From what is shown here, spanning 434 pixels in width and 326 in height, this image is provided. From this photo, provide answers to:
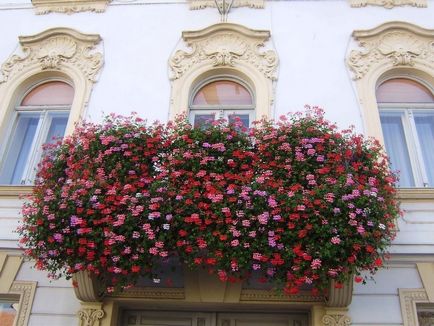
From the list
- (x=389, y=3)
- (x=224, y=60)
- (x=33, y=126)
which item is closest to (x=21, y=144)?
(x=33, y=126)

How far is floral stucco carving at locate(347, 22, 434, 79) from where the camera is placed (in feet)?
25.2

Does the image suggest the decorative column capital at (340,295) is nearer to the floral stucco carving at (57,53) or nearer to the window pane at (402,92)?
the window pane at (402,92)

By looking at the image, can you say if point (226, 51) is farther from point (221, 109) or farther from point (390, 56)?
point (390, 56)

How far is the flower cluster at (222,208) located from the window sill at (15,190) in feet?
3.16

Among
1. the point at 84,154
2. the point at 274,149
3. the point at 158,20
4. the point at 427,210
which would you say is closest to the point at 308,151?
the point at 274,149

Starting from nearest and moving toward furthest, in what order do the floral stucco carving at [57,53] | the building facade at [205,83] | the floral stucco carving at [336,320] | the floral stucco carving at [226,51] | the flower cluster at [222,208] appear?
the flower cluster at [222,208] → the floral stucco carving at [336,320] → the building facade at [205,83] → the floral stucco carving at [226,51] → the floral stucco carving at [57,53]

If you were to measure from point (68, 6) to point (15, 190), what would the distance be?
3.55 metres

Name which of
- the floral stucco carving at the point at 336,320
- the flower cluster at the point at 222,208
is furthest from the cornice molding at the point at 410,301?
the flower cluster at the point at 222,208

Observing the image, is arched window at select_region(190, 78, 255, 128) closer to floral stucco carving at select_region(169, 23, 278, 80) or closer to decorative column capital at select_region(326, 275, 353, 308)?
floral stucco carving at select_region(169, 23, 278, 80)

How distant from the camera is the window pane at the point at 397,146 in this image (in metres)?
7.04

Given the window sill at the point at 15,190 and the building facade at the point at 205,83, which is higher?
the building facade at the point at 205,83

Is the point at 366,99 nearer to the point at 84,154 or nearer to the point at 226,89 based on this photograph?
the point at 226,89

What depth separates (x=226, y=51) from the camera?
7.95m

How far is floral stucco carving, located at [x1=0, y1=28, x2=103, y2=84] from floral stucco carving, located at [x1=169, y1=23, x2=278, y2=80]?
1.31 meters
